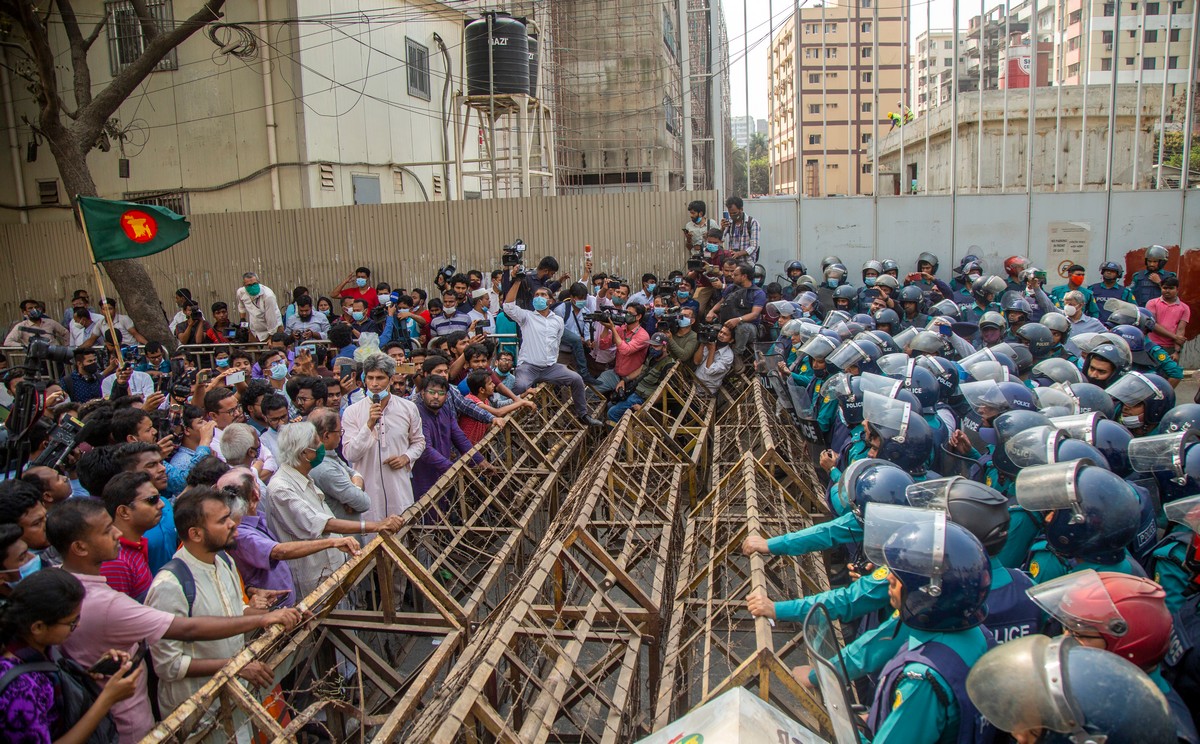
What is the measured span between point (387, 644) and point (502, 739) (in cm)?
158

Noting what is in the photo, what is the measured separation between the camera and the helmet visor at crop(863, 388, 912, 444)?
470 cm

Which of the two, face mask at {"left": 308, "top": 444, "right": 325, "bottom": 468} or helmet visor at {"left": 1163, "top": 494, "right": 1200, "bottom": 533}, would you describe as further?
face mask at {"left": 308, "top": 444, "right": 325, "bottom": 468}

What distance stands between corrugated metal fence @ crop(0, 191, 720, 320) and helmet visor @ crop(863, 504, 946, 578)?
1014cm

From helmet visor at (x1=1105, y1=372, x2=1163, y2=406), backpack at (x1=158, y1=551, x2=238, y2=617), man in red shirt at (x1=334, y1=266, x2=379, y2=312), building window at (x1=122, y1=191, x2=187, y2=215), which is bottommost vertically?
backpack at (x1=158, y1=551, x2=238, y2=617)

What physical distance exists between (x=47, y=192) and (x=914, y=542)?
18.7 meters

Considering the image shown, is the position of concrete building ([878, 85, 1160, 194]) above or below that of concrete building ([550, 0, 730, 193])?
below

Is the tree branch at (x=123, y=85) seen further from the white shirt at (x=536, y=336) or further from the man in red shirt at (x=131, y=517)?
the man in red shirt at (x=131, y=517)

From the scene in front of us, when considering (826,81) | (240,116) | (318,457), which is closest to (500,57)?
(240,116)

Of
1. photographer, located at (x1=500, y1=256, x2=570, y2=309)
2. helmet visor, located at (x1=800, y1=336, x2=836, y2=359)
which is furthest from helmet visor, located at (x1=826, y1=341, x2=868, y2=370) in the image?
photographer, located at (x1=500, y1=256, x2=570, y2=309)

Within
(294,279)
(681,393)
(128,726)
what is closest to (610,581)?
(128,726)

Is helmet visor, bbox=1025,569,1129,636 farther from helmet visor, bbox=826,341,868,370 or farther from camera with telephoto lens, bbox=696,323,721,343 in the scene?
camera with telephoto lens, bbox=696,323,721,343

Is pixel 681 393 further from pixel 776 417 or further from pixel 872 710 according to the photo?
pixel 872 710

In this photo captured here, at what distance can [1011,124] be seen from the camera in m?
18.9

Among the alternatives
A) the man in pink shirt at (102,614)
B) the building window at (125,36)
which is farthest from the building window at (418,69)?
the man in pink shirt at (102,614)
